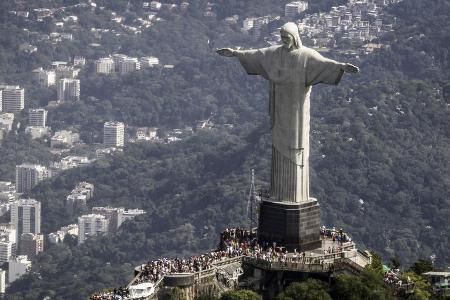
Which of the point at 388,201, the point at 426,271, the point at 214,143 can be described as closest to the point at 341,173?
the point at 388,201

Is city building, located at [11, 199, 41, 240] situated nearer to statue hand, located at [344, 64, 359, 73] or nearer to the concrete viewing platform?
the concrete viewing platform

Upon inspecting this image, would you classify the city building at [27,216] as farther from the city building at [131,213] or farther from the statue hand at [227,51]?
the statue hand at [227,51]

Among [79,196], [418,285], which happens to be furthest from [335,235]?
[79,196]

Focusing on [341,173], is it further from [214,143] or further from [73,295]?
[214,143]

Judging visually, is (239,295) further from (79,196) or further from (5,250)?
(79,196)

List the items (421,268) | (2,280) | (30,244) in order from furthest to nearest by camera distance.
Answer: (30,244)
(2,280)
(421,268)
